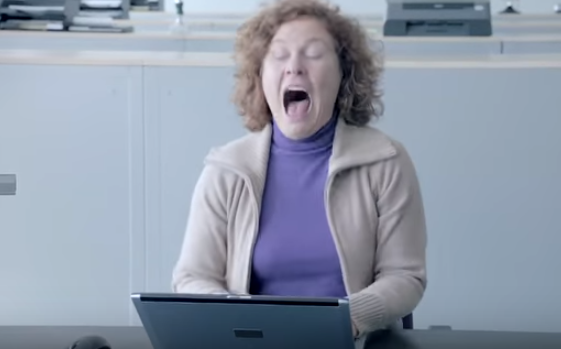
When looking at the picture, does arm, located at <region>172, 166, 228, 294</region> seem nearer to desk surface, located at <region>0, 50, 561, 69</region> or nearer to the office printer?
desk surface, located at <region>0, 50, 561, 69</region>

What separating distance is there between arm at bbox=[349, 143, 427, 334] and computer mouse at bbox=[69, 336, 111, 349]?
0.41 m

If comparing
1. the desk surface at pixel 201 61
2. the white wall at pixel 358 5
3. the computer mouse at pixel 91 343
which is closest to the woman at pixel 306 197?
the computer mouse at pixel 91 343

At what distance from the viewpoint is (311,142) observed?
58.0 inches

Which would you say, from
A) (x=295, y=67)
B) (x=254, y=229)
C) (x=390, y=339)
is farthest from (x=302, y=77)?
(x=390, y=339)

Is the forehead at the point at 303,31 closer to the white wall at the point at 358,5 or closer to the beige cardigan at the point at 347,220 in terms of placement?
the beige cardigan at the point at 347,220

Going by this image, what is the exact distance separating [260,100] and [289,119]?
0.10 meters

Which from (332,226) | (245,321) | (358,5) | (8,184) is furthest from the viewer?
(358,5)

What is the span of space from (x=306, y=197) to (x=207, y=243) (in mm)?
179

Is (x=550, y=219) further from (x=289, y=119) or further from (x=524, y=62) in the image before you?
(x=289, y=119)

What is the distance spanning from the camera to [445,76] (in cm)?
219

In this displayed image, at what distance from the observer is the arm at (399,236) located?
1365 millimetres

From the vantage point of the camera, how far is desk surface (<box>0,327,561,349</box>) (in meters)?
1.20

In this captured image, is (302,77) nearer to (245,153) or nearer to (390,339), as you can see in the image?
(245,153)

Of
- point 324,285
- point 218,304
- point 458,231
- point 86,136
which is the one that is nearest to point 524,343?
point 324,285
